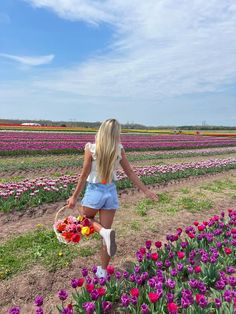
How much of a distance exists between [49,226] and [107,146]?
11.2 ft

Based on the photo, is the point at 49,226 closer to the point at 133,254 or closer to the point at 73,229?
the point at 133,254

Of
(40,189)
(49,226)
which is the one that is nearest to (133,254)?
(49,226)

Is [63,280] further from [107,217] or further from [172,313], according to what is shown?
[172,313]

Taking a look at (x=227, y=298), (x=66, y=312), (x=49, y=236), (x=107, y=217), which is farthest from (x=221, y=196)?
(x=66, y=312)

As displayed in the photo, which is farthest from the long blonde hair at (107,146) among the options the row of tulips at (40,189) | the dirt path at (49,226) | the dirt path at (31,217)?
the row of tulips at (40,189)

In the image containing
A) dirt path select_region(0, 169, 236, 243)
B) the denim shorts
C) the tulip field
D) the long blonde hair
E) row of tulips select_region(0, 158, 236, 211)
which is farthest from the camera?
row of tulips select_region(0, 158, 236, 211)

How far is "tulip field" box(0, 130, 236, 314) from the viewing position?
3814 millimetres

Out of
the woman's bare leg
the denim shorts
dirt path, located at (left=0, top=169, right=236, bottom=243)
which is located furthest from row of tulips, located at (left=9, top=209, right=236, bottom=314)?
dirt path, located at (left=0, top=169, right=236, bottom=243)

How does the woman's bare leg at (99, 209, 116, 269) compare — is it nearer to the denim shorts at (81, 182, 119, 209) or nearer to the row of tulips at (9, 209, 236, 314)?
the denim shorts at (81, 182, 119, 209)

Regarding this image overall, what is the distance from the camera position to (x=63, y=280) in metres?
5.18

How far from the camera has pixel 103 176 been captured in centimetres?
482

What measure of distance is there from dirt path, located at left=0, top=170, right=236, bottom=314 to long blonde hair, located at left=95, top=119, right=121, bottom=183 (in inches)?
67.2

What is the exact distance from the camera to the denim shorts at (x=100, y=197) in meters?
4.84

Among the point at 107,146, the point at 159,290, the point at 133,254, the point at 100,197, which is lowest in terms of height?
the point at 133,254
